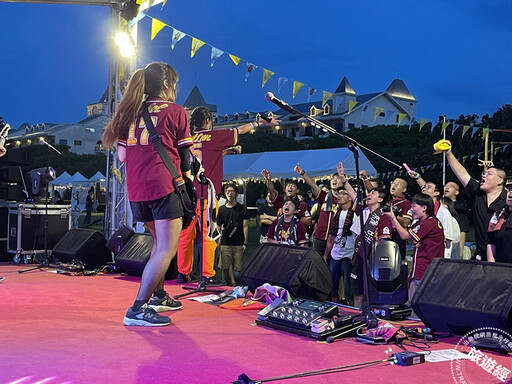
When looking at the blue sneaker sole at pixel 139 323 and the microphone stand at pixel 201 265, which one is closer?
the blue sneaker sole at pixel 139 323

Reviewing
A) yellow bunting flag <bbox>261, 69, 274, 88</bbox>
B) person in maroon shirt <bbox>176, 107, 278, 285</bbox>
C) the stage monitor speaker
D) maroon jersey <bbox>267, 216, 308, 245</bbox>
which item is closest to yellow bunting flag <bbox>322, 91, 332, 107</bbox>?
yellow bunting flag <bbox>261, 69, 274, 88</bbox>

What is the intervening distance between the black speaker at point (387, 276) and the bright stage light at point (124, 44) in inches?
214

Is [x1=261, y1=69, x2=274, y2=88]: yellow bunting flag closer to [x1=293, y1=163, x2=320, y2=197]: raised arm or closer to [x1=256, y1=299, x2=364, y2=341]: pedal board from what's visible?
[x1=293, y1=163, x2=320, y2=197]: raised arm

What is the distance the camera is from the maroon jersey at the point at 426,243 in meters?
5.22

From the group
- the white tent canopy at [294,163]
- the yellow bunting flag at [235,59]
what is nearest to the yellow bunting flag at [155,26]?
the yellow bunting flag at [235,59]

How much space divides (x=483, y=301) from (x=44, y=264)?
6226 millimetres

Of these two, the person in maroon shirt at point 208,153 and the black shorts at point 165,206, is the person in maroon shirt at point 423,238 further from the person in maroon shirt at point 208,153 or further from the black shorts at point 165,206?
the black shorts at point 165,206

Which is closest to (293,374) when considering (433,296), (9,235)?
(433,296)

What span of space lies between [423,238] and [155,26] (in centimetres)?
585

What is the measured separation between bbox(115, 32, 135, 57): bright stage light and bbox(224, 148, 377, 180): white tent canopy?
25.7 ft

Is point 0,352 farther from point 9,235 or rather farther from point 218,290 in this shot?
point 9,235

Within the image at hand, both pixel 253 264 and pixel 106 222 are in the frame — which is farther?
pixel 106 222

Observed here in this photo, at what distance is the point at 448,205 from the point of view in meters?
6.93

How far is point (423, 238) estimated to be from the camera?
5.26 metres
